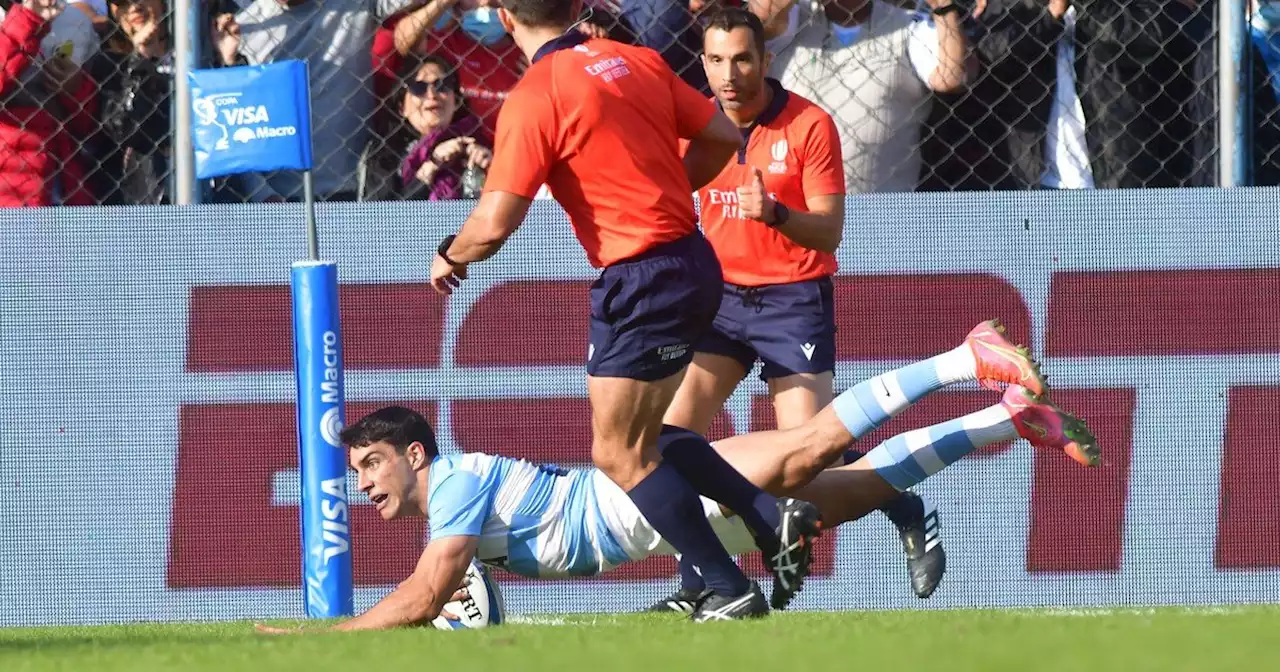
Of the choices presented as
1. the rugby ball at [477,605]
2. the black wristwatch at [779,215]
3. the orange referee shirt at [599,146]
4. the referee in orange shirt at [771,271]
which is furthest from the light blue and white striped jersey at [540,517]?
the black wristwatch at [779,215]

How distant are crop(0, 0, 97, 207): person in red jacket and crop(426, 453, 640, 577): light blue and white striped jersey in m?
2.47

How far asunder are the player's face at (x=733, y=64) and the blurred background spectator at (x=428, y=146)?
1357 mm

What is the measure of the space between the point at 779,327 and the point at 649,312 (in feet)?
4.43

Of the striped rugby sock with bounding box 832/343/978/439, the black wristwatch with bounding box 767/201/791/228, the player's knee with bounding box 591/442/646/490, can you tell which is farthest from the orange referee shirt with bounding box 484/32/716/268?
the striped rugby sock with bounding box 832/343/978/439

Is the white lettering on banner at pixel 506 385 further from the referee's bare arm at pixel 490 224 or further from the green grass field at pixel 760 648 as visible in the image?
the referee's bare arm at pixel 490 224

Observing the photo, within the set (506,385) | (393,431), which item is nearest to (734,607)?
(393,431)

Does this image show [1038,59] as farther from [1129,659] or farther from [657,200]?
[1129,659]

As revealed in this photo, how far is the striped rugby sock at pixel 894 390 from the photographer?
20.4 ft

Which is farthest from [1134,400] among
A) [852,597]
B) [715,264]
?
[715,264]

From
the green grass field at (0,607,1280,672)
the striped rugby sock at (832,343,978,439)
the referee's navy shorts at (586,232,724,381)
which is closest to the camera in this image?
the green grass field at (0,607,1280,672)

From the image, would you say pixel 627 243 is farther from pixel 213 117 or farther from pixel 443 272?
pixel 213 117

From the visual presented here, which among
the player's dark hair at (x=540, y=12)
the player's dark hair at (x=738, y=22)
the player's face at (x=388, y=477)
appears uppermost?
the player's dark hair at (x=738, y=22)

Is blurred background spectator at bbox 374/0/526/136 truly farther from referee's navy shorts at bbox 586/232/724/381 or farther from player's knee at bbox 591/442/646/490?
player's knee at bbox 591/442/646/490

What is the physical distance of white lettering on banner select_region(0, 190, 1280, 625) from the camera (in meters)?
7.31
